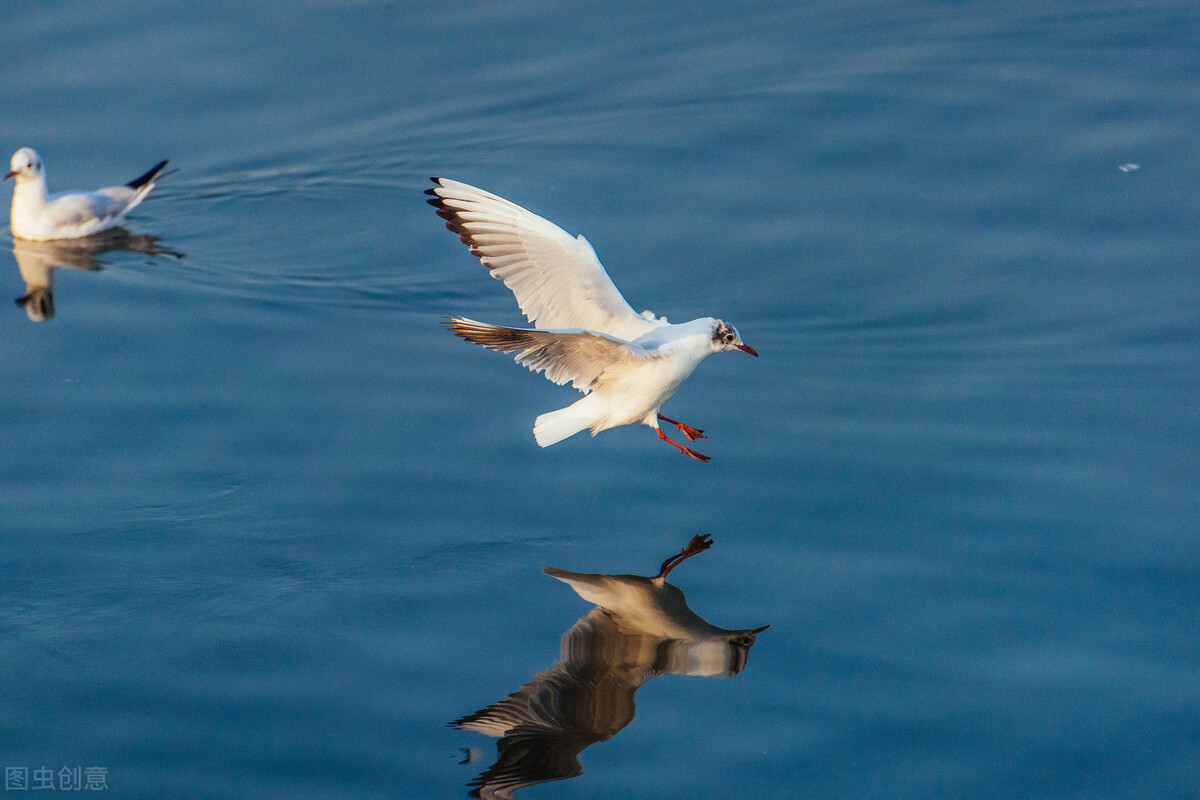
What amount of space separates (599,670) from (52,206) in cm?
589

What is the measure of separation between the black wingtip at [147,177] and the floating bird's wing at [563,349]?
177 inches

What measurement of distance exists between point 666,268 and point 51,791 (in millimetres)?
5000

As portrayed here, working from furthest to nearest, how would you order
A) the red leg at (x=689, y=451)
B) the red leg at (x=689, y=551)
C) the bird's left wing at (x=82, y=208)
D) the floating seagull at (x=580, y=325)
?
the bird's left wing at (x=82, y=208) < the red leg at (x=689, y=451) < the floating seagull at (x=580, y=325) < the red leg at (x=689, y=551)

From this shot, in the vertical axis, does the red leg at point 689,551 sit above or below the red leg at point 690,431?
below

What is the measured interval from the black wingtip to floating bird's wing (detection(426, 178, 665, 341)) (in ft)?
12.3

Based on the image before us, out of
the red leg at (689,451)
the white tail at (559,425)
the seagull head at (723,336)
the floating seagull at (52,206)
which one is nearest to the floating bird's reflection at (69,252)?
the floating seagull at (52,206)

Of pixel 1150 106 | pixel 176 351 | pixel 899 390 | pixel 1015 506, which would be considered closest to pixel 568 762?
pixel 1015 506

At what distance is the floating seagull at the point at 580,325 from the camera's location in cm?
621

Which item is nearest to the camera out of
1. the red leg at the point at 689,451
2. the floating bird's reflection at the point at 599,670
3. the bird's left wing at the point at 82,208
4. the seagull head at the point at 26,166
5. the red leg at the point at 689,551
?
the floating bird's reflection at the point at 599,670

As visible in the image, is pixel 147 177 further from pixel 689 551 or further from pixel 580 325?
pixel 689 551

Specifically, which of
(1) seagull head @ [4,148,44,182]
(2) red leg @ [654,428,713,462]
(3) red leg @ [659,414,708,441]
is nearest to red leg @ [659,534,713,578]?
(2) red leg @ [654,428,713,462]

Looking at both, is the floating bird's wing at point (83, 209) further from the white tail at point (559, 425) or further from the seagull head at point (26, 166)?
the white tail at point (559, 425)

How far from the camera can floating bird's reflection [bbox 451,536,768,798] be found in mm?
4844

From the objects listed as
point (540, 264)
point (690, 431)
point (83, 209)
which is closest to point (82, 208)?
point (83, 209)
